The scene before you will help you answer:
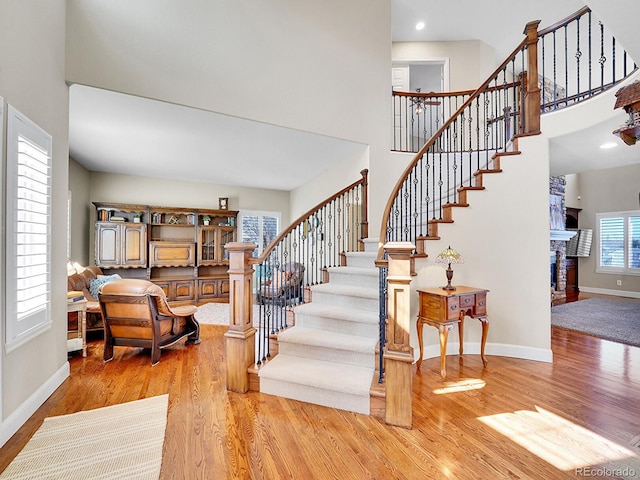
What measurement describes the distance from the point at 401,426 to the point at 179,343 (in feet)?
10.2

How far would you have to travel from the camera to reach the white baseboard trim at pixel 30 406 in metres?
2.03

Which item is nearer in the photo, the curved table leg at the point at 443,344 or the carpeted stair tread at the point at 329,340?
the carpeted stair tread at the point at 329,340

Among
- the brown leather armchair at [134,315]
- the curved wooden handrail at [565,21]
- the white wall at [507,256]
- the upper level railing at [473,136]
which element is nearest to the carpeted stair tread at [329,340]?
the upper level railing at [473,136]

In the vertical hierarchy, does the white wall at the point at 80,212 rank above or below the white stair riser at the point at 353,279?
above

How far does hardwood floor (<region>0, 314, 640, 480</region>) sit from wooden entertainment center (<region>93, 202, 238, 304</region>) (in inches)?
126

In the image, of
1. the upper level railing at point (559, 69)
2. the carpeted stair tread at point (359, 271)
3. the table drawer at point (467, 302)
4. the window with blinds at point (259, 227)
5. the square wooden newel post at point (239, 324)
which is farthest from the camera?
the window with blinds at point (259, 227)

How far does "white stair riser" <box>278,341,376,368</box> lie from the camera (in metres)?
2.67

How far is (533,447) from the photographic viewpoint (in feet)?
6.40

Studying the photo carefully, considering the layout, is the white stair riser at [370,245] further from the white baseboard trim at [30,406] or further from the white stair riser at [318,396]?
the white baseboard trim at [30,406]

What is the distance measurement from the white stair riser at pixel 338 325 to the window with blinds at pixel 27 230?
85.8 inches

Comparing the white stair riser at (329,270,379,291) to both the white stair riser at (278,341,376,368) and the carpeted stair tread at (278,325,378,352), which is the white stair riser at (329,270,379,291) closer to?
the carpeted stair tread at (278,325,378,352)

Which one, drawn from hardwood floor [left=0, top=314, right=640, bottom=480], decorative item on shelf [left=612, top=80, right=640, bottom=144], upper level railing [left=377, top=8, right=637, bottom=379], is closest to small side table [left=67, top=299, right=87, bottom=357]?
hardwood floor [left=0, top=314, right=640, bottom=480]

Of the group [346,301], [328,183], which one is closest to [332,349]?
[346,301]

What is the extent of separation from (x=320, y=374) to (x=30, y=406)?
2.20m
